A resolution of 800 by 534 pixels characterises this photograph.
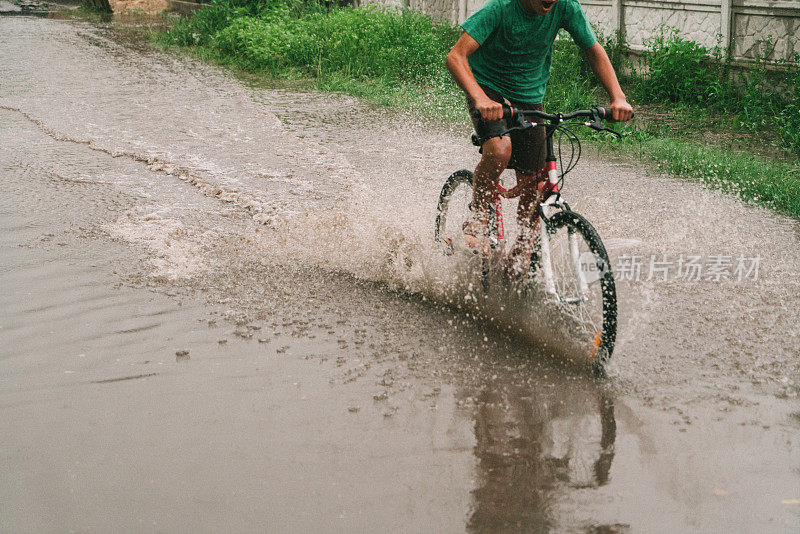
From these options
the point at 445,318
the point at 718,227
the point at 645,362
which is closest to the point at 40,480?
the point at 445,318

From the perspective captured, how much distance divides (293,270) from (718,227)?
129 inches

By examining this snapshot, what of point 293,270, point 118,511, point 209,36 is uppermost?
point 209,36

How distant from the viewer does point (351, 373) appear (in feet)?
13.5

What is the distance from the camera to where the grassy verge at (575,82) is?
8102 millimetres

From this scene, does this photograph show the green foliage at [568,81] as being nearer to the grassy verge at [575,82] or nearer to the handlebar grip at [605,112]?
the grassy verge at [575,82]

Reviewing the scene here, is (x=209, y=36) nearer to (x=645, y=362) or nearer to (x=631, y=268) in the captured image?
(x=631, y=268)

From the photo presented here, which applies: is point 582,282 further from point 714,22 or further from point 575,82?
point 714,22

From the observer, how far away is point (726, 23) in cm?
1029

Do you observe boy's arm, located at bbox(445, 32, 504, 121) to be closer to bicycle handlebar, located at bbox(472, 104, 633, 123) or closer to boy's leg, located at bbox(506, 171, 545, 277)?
bicycle handlebar, located at bbox(472, 104, 633, 123)

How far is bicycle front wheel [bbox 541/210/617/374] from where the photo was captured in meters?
3.90

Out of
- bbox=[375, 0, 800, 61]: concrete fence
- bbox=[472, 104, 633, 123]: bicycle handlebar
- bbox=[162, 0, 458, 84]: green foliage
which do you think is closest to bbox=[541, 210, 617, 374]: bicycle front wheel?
bbox=[472, 104, 633, 123]: bicycle handlebar

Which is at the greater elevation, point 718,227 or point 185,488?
point 718,227

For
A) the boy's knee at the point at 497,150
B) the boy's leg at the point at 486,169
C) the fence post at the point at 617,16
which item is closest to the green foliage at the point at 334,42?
the fence post at the point at 617,16

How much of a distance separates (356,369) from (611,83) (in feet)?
6.75
